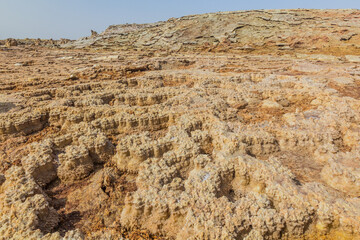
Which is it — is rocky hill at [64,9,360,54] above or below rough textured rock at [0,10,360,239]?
above

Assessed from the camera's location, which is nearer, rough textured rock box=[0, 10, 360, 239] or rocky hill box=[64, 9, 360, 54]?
rough textured rock box=[0, 10, 360, 239]

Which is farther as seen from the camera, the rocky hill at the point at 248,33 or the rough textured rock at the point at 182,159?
the rocky hill at the point at 248,33

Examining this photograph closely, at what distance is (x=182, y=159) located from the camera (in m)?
2.95

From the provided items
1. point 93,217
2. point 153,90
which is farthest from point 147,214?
point 153,90

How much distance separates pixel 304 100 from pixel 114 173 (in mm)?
4592

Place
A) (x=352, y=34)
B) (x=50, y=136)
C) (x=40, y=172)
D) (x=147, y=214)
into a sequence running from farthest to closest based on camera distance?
(x=352, y=34) → (x=50, y=136) → (x=40, y=172) → (x=147, y=214)

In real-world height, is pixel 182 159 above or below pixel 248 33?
below

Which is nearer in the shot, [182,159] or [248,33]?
[182,159]

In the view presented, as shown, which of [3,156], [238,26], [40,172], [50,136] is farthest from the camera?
[238,26]

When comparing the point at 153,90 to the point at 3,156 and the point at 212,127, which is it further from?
the point at 3,156

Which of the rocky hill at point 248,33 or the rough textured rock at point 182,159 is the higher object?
the rocky hill at point 248,33

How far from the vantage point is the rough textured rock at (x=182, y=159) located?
2.13m

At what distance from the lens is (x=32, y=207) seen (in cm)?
219

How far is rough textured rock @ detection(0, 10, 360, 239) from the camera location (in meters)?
2.13
